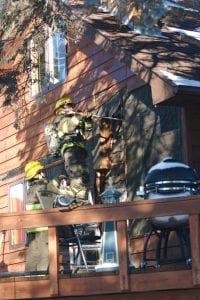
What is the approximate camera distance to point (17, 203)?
555 inches

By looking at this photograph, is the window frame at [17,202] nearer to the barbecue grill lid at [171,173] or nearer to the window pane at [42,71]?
the window pane at [42,71]

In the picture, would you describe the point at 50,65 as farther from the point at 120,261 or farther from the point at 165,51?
the point at 120,261

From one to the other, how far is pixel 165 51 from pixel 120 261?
12.7 ft

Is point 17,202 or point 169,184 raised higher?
point 17,202

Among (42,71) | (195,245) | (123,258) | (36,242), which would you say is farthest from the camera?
(42,71)

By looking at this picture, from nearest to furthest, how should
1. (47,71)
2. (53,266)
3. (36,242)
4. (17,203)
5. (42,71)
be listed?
(53,266)
(36,242)
(47,71)
(42,71)
(17,203)

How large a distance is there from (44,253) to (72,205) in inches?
49.7

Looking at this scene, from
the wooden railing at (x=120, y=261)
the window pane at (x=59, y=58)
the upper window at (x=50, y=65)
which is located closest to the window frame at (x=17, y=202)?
the upper window at (x=50, y=65)

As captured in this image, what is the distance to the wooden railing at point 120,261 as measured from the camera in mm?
7066

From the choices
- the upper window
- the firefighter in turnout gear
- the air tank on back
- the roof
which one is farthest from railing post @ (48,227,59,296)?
the upper window

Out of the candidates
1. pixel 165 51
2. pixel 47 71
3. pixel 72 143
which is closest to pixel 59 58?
pixel 47 71

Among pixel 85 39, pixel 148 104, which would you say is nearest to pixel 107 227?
pixel 148 104

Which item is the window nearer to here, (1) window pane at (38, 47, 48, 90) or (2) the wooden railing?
(1) window pane at (38, 47, 48, 90)

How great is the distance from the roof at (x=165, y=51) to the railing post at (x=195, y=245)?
2002 millimetres
